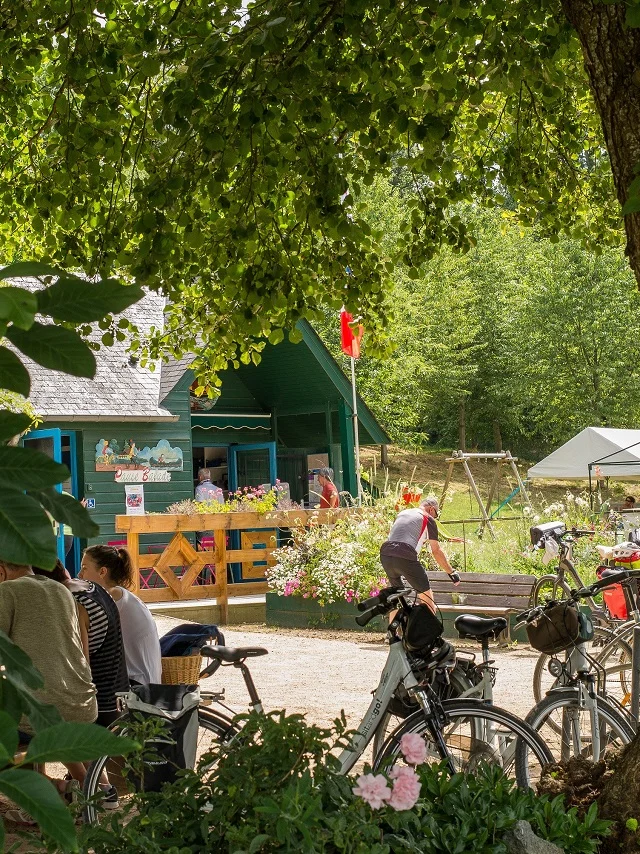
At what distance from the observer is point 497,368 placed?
49.0 metres

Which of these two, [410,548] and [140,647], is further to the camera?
[410,548]

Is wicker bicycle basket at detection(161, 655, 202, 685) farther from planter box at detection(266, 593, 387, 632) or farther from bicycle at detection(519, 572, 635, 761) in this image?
planter box at detection(266, 593, 387, 632)

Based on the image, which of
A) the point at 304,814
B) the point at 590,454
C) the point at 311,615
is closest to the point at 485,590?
the point at 311,615

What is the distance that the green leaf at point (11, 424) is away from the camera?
110 centimetres

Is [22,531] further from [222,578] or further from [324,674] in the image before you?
[222,578]

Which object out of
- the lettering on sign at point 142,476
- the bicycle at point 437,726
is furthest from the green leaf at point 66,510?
the lettering on sign at point 142,476

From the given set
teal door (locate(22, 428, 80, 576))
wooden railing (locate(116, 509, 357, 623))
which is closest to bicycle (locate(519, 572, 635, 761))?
wooden railing (locate(116, 509, 357, 623))

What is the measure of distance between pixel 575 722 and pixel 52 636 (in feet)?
8.26

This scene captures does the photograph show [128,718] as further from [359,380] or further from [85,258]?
[359,380]

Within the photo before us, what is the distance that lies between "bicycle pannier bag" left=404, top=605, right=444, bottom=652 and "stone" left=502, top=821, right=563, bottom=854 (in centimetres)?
167

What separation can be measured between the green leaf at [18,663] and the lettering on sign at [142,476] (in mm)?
16459

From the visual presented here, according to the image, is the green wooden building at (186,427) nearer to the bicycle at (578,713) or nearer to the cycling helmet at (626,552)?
the cycling helmet at (626,552)

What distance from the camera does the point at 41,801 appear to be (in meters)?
1.01

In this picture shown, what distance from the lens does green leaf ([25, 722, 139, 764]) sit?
1.03 meters
